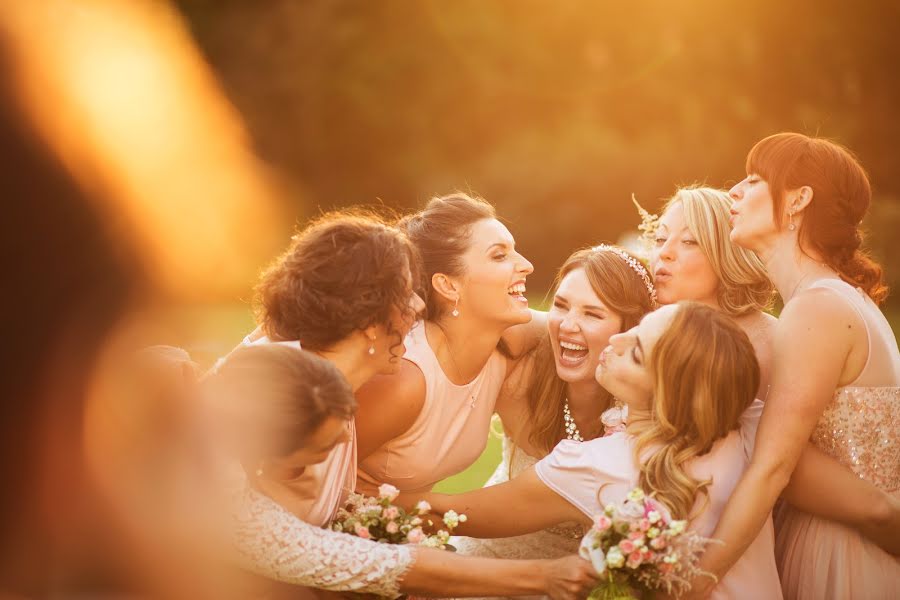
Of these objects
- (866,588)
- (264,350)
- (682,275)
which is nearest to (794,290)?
(682,275)

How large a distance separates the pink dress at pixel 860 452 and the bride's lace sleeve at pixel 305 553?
2.01m

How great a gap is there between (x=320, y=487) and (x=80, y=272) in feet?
9.07

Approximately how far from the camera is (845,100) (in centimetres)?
3669

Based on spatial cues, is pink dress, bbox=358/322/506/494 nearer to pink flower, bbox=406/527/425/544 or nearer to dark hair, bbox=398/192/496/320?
dark hair, bbox=398/192/496/320

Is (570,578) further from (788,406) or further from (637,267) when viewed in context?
(637,267)

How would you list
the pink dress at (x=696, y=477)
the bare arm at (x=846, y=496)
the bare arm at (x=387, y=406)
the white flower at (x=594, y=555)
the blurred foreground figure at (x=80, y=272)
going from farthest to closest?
1. the bare arm at (x=387, y=406)
2. the bare arm at (x=846, y=496)
3. the pink dress at (x=696, y=477)
4. the white flower at (x=594, y=555)
5. the blurred foreground figure at (x=80, y=272)

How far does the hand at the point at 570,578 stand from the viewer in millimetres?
4145

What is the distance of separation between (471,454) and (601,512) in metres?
1.82

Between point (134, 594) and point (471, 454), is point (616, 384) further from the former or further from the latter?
point (134, 594)

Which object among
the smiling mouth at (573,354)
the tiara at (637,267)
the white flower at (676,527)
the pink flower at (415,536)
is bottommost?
the white flower at (676,527)

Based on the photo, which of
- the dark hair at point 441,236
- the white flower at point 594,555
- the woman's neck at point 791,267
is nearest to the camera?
the white flower at point 594,555

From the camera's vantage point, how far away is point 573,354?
18.9ft

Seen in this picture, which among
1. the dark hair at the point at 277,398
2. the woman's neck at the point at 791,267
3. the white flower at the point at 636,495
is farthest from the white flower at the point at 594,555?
the woman's neck at the point at 791,267

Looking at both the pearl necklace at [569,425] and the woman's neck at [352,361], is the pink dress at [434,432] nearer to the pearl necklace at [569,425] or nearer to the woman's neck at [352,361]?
the pearl necklace at [569,425]
